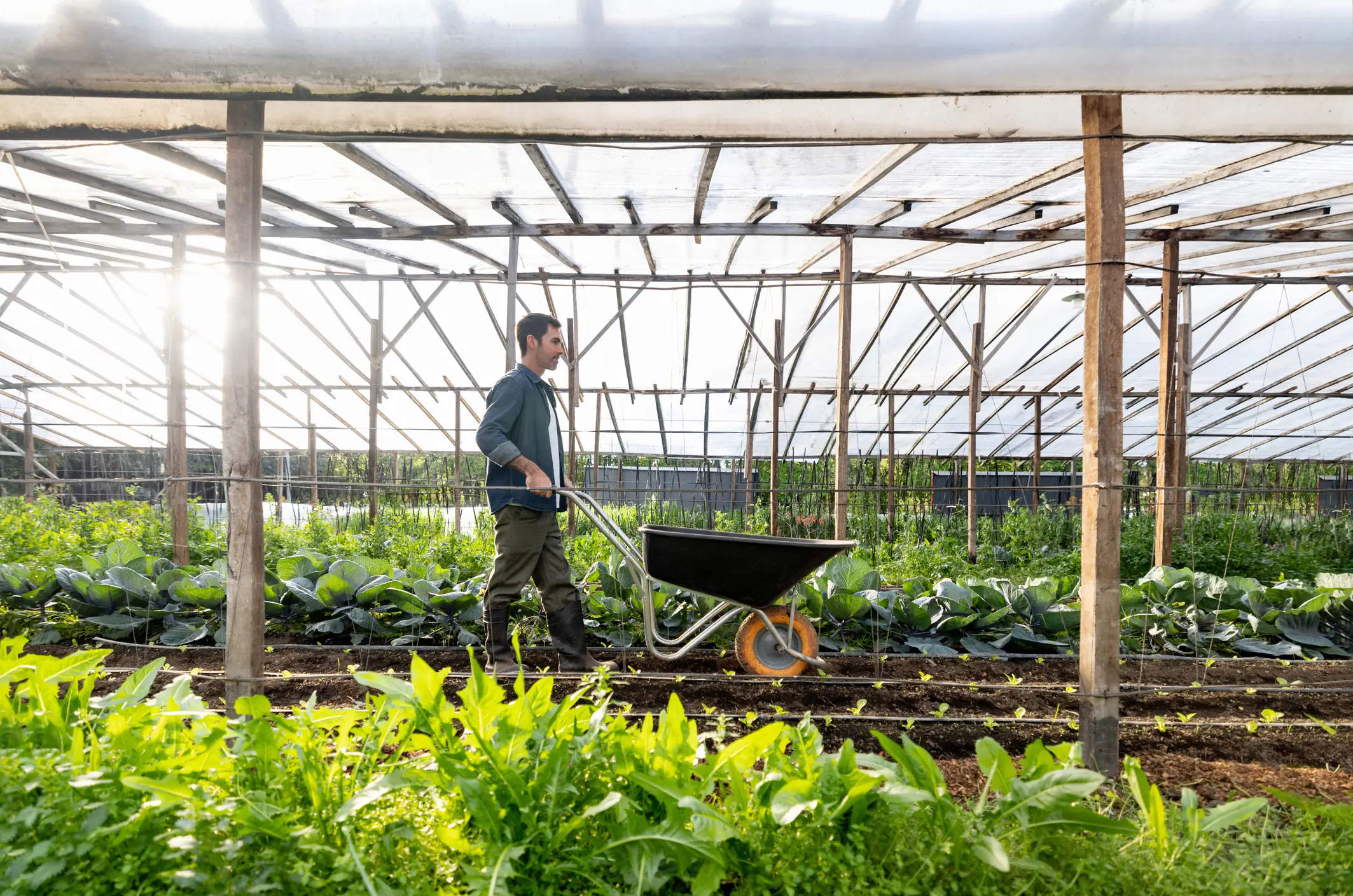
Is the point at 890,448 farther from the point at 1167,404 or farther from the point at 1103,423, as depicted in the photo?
the point at 1103,423

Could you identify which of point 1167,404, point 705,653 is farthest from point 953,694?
point 1167,404

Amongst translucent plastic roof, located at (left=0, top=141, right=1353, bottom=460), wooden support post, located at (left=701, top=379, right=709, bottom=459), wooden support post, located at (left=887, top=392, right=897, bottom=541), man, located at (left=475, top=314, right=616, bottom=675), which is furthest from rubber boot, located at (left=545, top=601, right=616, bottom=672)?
wooden support post, located at (left=701, top=379, right=709, bottom=459)

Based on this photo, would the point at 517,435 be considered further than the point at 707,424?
No

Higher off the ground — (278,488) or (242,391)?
(242,391)

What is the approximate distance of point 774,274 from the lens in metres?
8.31

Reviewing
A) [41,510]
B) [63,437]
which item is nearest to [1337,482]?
[41,510]

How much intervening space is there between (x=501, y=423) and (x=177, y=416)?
15.4ft

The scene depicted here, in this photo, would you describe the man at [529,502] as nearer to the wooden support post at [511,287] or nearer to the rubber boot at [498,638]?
the rubber boot at [498,638]

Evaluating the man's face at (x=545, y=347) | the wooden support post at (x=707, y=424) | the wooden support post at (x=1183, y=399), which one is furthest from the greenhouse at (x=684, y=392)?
the wooden support post at (x=707, y=424)

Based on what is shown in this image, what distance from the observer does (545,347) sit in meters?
3.65

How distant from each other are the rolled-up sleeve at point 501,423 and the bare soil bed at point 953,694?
987 millimetres

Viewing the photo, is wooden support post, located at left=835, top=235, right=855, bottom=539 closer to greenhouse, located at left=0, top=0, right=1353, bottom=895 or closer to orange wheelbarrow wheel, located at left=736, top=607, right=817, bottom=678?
greenhouse, located at left=0, top=0, right=1353, bottom=895

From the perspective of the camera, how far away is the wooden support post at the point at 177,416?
608 cm

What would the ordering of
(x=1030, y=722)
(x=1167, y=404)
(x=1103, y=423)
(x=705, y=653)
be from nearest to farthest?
(x=1103, y=423)
(x=1030, y=722)
(x=705, y=653)
(x=1167, y=404)
